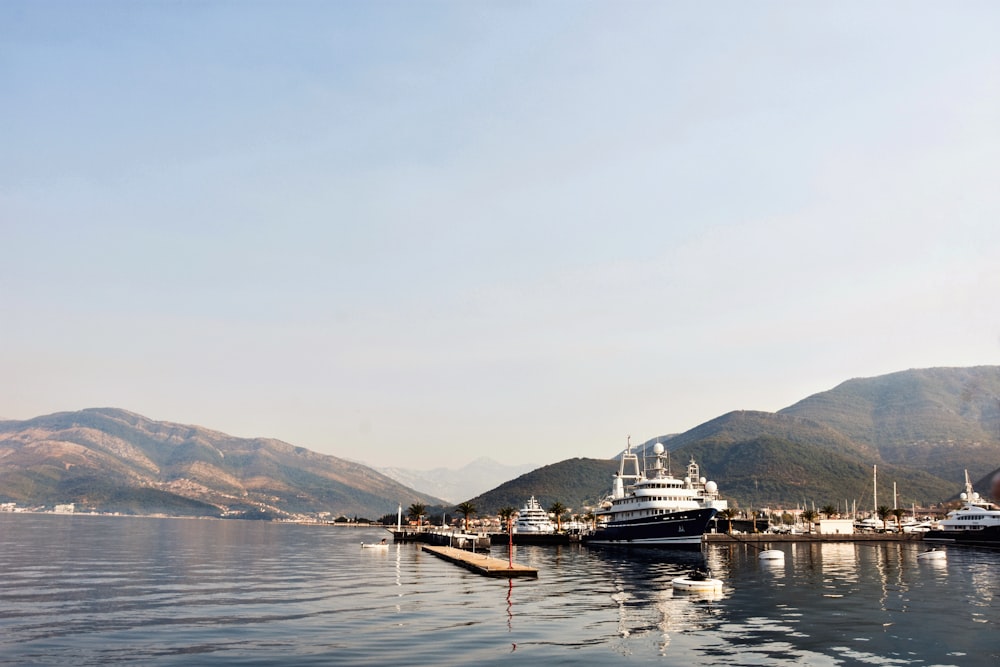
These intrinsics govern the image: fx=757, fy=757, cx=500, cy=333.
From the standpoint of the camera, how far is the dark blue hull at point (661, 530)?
417ft

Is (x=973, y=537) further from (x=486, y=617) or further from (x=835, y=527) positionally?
(x=486, y=617)

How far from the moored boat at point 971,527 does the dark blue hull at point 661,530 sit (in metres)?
62.0

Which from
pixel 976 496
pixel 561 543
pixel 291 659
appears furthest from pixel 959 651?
pixel 976 496

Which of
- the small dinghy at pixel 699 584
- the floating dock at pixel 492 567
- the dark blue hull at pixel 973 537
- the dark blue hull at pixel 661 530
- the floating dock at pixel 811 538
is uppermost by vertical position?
the small dinghy at pixel 699 584

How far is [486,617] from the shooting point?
148 feet

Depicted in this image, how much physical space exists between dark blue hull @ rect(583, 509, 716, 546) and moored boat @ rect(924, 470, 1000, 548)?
203 ft

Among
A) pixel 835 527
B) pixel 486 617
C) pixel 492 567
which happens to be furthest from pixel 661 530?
pixel 486 617

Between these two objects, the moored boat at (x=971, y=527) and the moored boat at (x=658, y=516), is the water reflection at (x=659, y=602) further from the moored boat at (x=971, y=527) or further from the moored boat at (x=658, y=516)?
the moored boat at (x=971, y=527)

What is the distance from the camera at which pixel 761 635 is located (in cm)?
3966

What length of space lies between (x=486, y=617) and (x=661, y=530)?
94755 millimetres

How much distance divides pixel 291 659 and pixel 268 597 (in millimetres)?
24530

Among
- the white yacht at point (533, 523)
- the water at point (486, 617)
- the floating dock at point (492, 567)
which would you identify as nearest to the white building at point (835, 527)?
the white yacht at point (533, 523)

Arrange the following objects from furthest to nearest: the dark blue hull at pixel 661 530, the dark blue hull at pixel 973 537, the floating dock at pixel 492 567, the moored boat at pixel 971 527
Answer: the moored boat at pixel 971 527, the dark blue hull at pixel 973 537, the dark blue hull at pixel 661 530, the floating dock at pixel 492 567

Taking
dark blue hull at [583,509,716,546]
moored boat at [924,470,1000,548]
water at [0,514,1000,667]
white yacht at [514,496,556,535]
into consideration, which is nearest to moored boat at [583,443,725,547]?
dark blue hull at [583,509,716,546]
